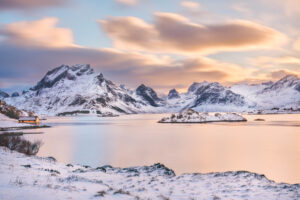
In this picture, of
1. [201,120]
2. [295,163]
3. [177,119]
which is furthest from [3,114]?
[295,163]

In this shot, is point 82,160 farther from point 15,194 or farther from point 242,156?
point 15,194

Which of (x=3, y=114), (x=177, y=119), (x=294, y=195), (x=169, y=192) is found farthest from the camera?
(x=177, y=119)

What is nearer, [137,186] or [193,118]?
[137,186]

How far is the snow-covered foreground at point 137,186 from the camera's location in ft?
43.6

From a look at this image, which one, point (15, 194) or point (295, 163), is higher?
point (15, 194)

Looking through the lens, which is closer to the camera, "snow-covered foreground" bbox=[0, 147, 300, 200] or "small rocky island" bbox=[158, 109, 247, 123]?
"snow-covered foreground" bbox=[0, 147, 300, 200]

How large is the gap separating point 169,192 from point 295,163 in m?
22.4

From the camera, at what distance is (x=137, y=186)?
18828 millimetres

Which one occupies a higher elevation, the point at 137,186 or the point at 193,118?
the point at 137,186

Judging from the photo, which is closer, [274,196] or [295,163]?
[274,196]

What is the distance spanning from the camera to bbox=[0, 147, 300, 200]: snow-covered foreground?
13274 millimetres

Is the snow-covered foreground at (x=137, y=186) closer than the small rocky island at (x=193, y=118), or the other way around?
the snow-covered foreground at (x=137, y=186)

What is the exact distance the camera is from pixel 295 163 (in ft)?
107

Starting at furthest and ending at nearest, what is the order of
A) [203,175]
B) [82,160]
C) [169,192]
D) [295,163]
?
1. [82,160]
2. [295,163]
3. [203,175]
4. [169,192]
